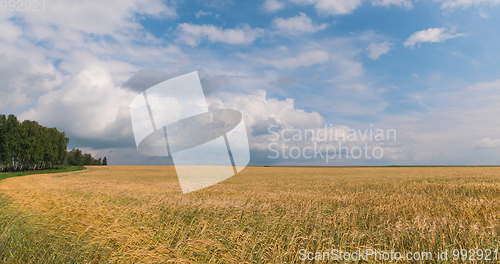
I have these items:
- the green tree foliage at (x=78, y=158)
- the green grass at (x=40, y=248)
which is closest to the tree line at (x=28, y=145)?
the green tree foliage at (x=78, y=158)

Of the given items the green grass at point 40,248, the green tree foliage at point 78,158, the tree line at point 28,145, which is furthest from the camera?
the green tree foliage at point 78,158

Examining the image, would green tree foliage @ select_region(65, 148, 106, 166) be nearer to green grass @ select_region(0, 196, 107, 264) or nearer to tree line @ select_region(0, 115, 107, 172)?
tree line @ select_region(0, 115, 107, 172)

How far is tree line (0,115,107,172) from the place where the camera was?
7881cm

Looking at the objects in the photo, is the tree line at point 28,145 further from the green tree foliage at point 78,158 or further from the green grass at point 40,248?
the green grass at point 40,248

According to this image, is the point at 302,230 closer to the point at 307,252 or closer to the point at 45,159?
the point at 307,252

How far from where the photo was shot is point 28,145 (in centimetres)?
8294

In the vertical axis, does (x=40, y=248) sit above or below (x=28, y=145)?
below

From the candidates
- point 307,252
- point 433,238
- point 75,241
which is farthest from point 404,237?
point 75,241

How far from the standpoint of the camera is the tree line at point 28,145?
7881 centimetres
